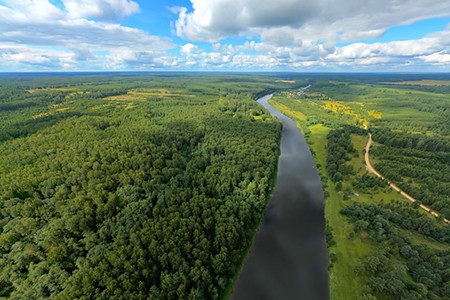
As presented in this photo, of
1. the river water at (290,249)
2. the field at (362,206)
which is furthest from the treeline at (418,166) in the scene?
the river water at (290,249)

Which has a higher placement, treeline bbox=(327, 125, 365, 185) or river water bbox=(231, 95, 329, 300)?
treeline bbox=(327, 125, 365, 185)

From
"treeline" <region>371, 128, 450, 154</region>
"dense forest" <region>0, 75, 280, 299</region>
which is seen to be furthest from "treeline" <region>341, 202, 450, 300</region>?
"treeline" <region>371, 128, 450, 154</region>

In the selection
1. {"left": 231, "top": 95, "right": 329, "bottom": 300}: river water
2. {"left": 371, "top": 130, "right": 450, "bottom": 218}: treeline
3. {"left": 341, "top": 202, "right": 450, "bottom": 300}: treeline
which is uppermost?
{"left": 371, "top": 130, "right": 450, "bottom": 218}: treeline

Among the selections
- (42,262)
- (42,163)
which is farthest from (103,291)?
(42,163)

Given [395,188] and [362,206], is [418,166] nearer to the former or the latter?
[395,188]

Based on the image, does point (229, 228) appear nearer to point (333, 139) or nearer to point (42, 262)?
point (42, 262)

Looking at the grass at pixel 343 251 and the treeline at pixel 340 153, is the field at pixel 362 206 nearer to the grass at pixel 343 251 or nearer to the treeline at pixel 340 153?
the grass at pixel 343 251

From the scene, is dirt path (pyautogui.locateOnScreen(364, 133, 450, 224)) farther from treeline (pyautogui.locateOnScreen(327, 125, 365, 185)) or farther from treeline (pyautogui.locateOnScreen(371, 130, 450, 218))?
treeline (pyautogui.locateOnScreen(327, 125, 365, 185))
